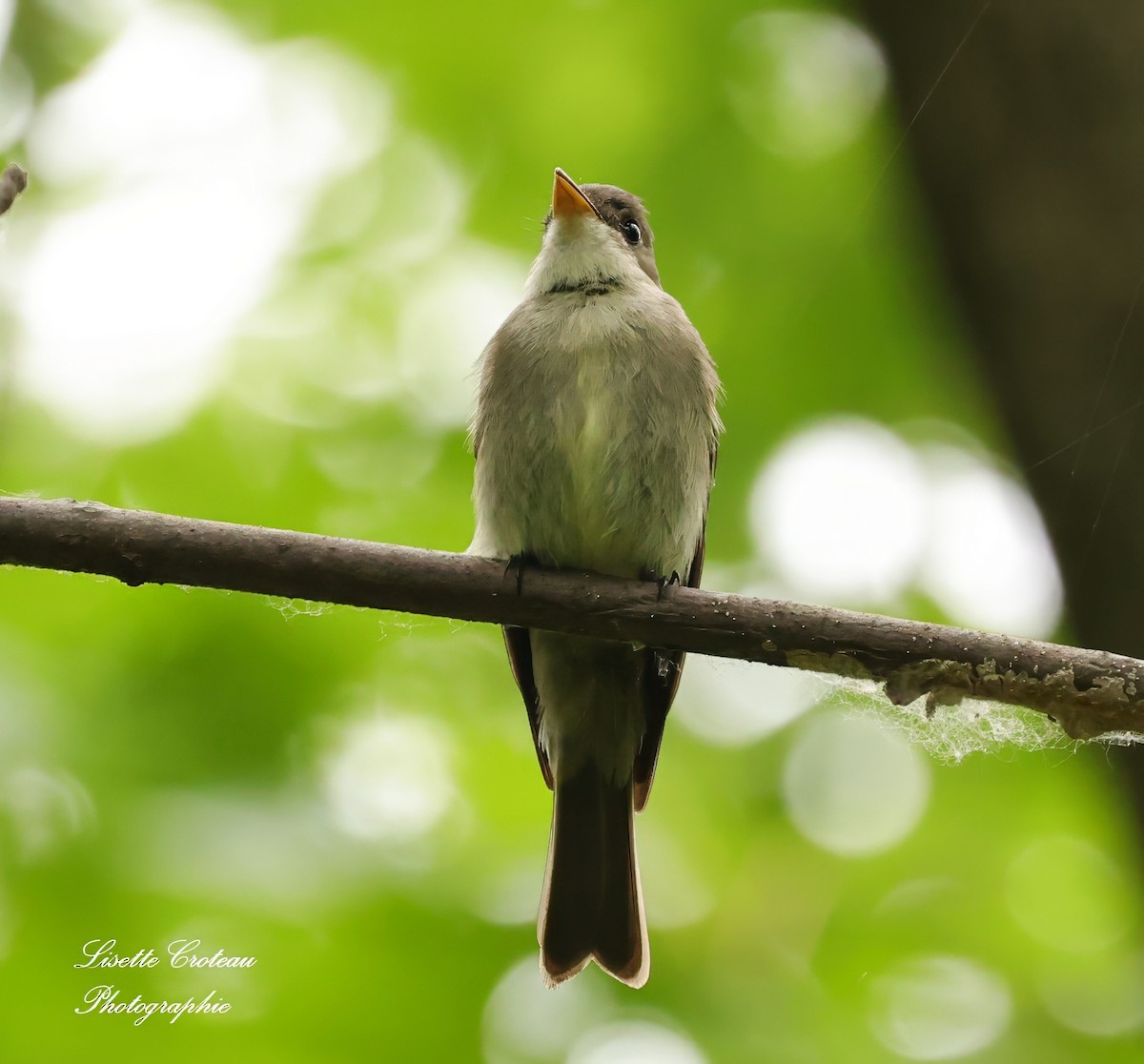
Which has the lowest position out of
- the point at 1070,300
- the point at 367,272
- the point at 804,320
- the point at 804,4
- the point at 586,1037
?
the point at 586,1037

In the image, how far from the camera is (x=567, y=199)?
13.2 ft

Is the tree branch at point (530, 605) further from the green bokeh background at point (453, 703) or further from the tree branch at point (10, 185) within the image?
the green bokeh background at point (453, 703)

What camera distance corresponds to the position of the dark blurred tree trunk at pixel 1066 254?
2828 millimetres

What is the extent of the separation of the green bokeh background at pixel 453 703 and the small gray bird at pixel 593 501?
258 mm

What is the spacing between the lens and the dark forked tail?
11.7 ft

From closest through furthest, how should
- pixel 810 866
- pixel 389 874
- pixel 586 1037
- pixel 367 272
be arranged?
pixel 389 874 < pixel 586 1037 < pixel 810 866 < pixel 367 272

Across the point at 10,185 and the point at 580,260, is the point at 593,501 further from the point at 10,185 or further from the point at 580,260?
the point at 10,185

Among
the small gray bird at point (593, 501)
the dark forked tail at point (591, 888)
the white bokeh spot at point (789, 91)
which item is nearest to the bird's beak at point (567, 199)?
the small gray bird at point (593, 501)

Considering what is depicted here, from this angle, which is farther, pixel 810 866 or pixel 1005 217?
pixel 810 866

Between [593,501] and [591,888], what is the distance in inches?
45.5

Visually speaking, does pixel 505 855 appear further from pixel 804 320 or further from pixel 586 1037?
pixel 804 320

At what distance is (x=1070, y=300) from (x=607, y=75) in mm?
2683

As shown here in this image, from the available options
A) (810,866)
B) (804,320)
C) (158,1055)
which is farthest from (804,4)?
(158,1055)

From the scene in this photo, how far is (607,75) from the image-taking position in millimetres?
5008
